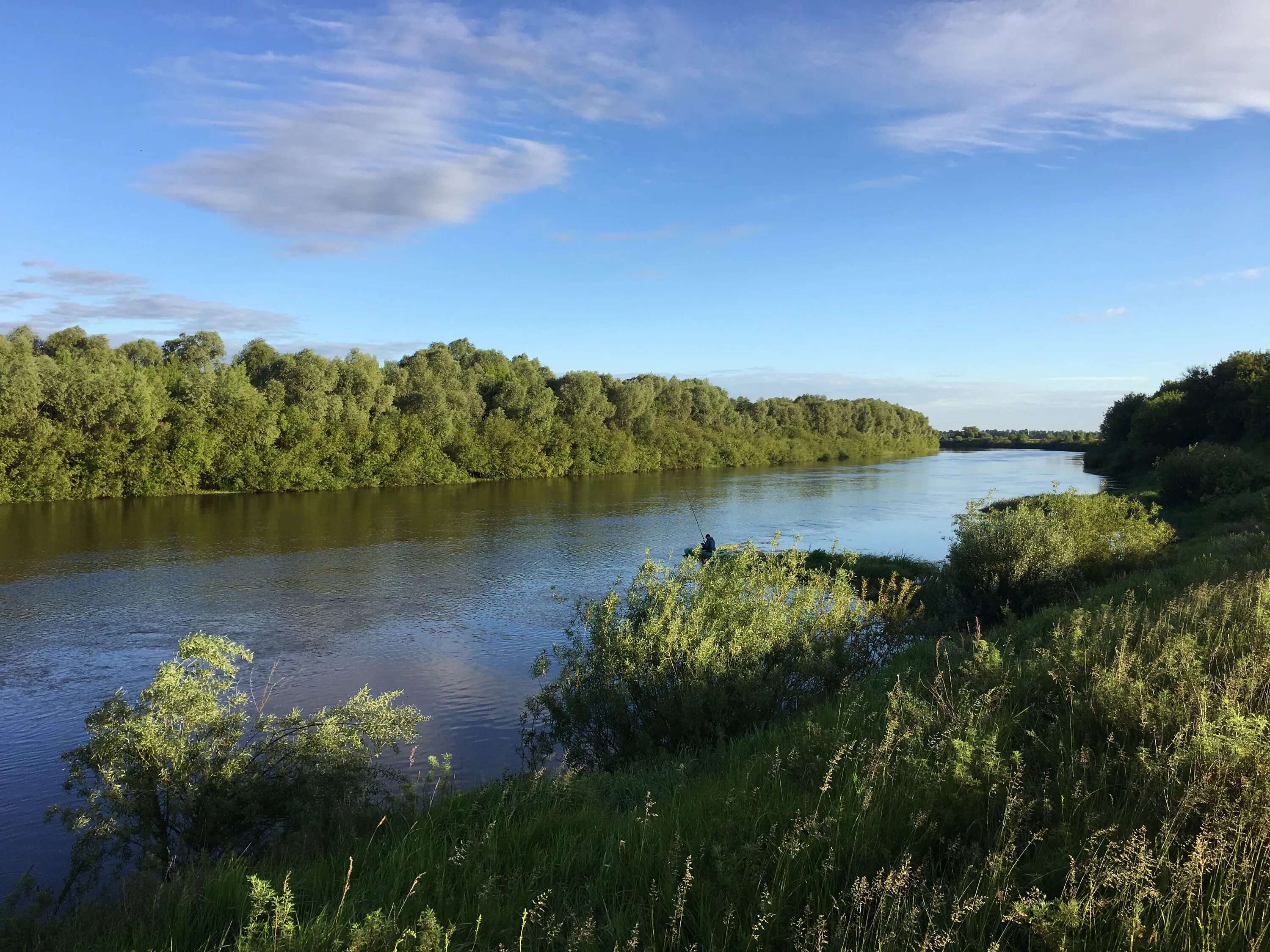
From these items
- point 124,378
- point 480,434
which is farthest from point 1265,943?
point 480,434

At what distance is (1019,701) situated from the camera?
687 cm

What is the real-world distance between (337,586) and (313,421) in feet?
131

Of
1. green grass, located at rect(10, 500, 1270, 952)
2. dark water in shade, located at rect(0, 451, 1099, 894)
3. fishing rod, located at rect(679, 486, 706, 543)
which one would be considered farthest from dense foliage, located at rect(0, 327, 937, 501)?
green grass, located at rect(10, 500, 1270, 952)

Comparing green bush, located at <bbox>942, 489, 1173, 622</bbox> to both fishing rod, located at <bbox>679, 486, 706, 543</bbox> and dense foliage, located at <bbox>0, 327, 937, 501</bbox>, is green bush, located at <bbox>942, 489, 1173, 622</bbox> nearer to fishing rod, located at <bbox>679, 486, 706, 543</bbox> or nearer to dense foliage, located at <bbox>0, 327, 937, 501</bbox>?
fishing rod, located at <bbox>679, 486, 706, 543</bbox>

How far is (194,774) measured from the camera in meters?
7.82

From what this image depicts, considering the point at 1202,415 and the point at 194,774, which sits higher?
the point at 1202,415

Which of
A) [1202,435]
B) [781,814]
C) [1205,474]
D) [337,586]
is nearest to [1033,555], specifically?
[781,814]

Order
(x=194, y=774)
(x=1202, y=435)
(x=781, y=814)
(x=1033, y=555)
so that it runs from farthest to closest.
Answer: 1. (x=1202, y=435)
2. (x=1033, y=555)
3. (x=194, y=774)
4. (x=781, y=814)

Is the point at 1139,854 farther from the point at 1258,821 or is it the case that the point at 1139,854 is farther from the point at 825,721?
the point at 825,721

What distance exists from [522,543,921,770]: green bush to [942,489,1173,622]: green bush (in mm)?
5947

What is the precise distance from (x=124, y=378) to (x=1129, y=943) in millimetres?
59976

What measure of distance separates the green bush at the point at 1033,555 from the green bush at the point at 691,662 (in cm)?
595

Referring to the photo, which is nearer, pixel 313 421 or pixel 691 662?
pixel 691 662

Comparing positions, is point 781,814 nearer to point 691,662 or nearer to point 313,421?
point 691,662
